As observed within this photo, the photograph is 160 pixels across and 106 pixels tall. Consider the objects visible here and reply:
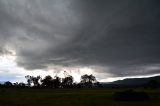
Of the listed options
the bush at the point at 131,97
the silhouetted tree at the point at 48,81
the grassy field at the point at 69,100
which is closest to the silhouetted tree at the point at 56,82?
the silhouetted tree at the point at 48,81

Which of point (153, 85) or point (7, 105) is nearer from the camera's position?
point (7, 105)

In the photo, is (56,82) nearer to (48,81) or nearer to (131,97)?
(48,81)

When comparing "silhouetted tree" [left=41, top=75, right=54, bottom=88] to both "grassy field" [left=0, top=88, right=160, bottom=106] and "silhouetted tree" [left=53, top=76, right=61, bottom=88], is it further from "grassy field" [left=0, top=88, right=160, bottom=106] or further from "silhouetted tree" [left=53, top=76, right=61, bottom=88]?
"grassy field" [left=0, top=88, right=160, bottom=106]

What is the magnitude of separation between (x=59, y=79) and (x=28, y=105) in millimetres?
163636

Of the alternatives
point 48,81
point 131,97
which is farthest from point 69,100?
point 48,81

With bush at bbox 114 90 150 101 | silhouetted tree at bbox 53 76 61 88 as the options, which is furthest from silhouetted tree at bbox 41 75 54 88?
bush at bbox 114 90 150 101

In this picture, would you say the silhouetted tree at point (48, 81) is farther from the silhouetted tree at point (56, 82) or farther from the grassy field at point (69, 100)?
the grassy field at point (69, 100)

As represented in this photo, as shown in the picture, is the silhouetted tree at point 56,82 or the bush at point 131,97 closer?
the bush at point 131,97

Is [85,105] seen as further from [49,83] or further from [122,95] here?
[49,83]

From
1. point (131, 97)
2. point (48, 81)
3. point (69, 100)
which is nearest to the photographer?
point (69, 100)

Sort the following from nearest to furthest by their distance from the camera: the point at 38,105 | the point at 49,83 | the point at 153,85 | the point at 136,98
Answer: the point at 38,105 → the point at 136,98 → the point at 153,85 → the point at 49,83

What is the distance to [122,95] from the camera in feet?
161

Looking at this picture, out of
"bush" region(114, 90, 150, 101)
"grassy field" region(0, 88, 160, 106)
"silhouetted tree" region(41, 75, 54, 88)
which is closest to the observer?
"grassy field" region(0, 88, 160, 106)

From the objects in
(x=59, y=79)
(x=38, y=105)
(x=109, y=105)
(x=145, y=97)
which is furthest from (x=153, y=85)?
(x=59, y=79)
